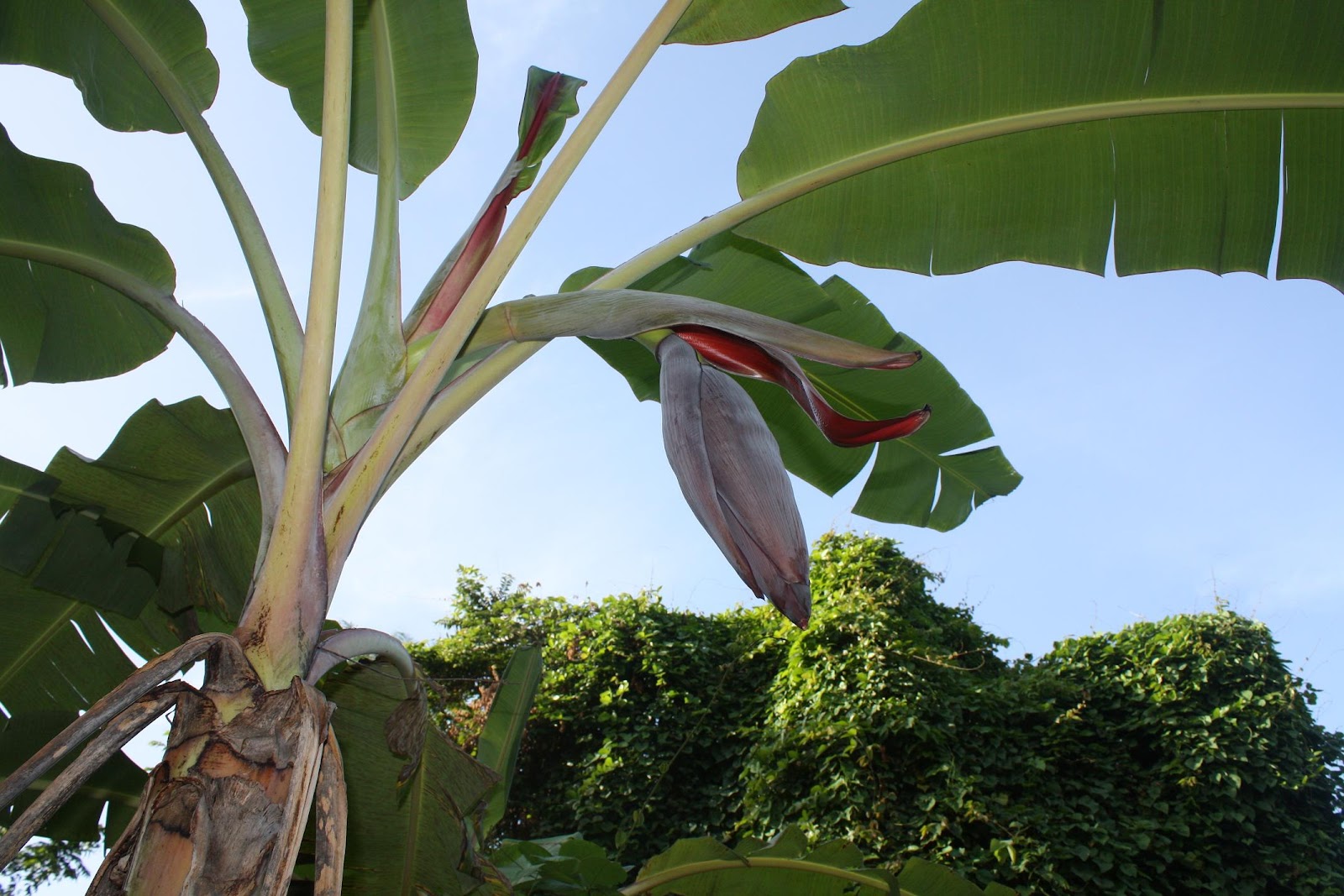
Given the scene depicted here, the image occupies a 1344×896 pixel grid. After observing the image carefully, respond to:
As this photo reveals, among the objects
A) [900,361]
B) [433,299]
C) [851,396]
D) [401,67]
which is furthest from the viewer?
[851,396]

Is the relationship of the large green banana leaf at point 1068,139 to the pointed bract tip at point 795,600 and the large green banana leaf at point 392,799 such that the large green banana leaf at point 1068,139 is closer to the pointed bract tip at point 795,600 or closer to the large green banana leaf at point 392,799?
the pointed bract tip at point 795,600

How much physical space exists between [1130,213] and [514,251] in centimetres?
125

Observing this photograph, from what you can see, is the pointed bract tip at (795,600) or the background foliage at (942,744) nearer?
the pointed bract tip at (795,600)

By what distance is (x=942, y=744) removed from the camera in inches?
160

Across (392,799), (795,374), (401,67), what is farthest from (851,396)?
(392,799)

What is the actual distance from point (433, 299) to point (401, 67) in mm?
753

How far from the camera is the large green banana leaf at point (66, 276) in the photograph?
165 cm

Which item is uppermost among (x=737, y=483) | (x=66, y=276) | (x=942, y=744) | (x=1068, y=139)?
(x=1068, y=139)

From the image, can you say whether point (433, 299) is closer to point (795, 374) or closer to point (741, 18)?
point (795, 374)

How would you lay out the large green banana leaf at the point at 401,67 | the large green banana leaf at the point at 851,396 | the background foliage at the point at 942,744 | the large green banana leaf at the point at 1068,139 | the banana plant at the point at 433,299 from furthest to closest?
1. the background foliage at the point at 942,744
2. the large green banana leaf at the point at 851,396
3. the large green banana leaf at the point at 401,67
4. the large green banana leaf at the point at 1068,139
5. the banana plant at the point at 433,299

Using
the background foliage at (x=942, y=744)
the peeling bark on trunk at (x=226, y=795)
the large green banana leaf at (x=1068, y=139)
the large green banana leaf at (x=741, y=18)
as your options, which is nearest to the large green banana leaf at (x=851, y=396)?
the large green banana leaf at (x=1068, y=139)

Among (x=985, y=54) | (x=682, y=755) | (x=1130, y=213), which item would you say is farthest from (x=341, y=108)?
(x=682, y=755)

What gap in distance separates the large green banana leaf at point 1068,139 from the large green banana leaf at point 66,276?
4.07 ft

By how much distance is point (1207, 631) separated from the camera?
4.48 m
